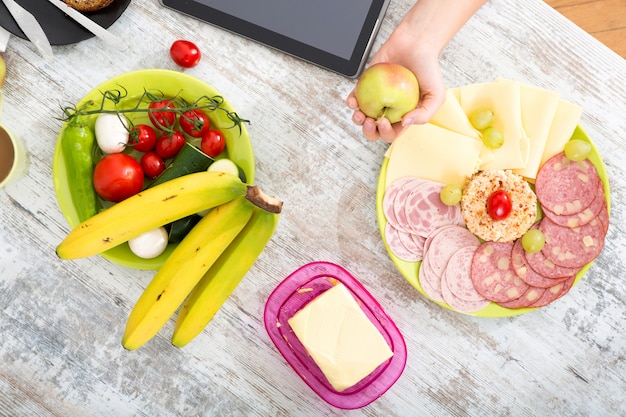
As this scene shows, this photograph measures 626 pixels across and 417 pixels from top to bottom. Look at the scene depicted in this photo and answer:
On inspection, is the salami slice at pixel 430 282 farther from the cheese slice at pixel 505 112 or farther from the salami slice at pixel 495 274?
the cheese slice at pixel 505 112

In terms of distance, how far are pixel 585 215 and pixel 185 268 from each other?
771mm

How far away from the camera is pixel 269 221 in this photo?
995mm

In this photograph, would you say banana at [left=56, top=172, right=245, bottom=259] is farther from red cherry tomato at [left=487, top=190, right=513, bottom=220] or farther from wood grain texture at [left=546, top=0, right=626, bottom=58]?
wood grain texture at [left=546, top=0, right=626, bottom=58]

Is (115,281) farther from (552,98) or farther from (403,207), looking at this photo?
(552,98)

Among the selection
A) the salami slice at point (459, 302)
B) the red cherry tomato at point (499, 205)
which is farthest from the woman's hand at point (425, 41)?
the salami slice at point (459, 302)

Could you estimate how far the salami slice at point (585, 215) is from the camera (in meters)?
1.09

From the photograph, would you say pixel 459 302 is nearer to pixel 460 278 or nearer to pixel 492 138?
pixel 460 278

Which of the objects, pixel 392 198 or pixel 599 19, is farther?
pixel 599 19

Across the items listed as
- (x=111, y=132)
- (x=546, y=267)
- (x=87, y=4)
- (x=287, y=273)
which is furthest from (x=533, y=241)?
(x=87, y=4)

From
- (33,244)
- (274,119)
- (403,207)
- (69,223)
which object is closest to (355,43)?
(274,119)

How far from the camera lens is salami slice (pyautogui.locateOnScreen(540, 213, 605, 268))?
42.4 inches

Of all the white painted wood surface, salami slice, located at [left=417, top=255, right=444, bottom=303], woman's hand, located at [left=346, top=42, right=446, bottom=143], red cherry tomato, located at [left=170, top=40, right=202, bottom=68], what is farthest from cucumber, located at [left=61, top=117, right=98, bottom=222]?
salami slice, located at [left=417, top=255, right=444, bottom=303]

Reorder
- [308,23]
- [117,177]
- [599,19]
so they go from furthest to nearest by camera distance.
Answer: [599,19] → [308,23] → [117,177]

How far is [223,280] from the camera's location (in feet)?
3.39
